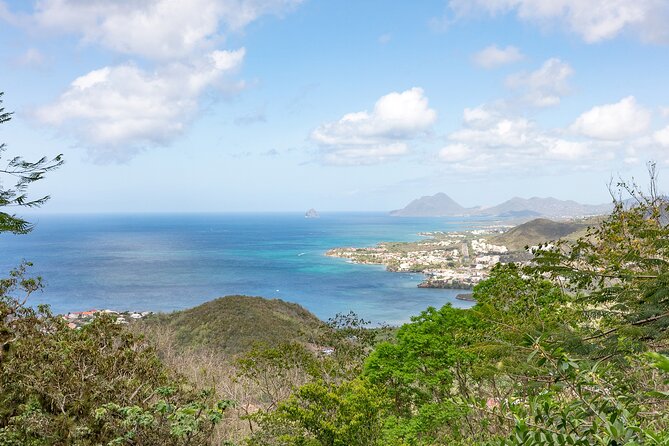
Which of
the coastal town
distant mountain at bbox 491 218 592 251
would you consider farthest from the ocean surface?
distant mountain at bbox 491 218 592 251

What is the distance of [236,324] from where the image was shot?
100 ft

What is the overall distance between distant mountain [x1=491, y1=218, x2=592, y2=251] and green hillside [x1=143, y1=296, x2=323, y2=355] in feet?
211

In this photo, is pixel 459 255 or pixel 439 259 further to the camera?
pixel 459 255

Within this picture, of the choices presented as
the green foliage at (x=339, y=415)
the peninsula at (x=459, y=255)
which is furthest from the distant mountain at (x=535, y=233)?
the green foliage at (x=339, y=415)

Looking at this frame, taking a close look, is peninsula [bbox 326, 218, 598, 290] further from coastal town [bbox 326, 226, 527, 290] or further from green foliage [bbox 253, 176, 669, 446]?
green foliage [bbox 253, 176, 669, 446]

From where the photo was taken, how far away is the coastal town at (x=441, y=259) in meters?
71.2

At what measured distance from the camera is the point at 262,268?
81812mm

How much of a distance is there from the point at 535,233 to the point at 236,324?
79.5m

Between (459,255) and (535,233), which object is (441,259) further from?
(535,233)

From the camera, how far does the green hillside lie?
28406 mm

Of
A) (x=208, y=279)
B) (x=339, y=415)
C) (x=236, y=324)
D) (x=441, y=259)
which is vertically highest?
(x=339, y=415)

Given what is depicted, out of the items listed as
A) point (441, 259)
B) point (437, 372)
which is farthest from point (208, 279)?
point (437, 372)

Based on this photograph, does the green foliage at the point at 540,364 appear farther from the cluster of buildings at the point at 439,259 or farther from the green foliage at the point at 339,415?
the cluster of buildings at the point at 439,259

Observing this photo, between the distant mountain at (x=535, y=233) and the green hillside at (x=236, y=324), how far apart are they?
64.2 meters
